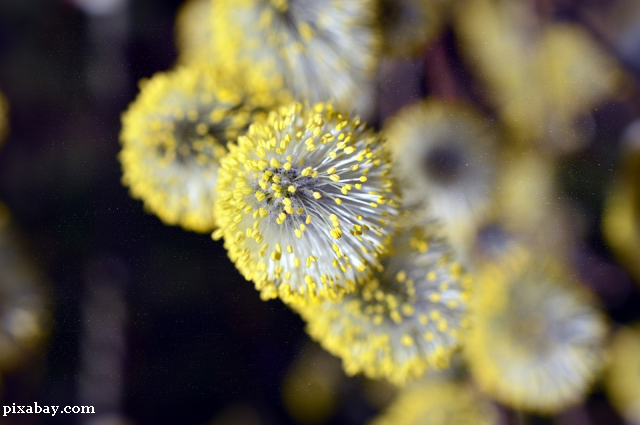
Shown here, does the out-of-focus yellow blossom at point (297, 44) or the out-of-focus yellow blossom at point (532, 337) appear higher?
the out-of-focus yellow blossom at point (297, 44)

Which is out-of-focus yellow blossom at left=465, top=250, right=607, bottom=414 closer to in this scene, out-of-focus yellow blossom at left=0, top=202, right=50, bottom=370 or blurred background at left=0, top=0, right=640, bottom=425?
blurred background at left=0, top=0, right=640, bottom=425

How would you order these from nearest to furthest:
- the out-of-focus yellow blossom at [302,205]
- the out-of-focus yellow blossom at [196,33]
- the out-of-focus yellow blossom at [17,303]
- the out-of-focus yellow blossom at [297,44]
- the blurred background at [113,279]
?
the out-of-focus yellow blossom at [302,205], the out-of-focus yellow blossom at [297,44], the out-of-focus yellow blossom at [196,33], the out-of-focus yellow blossom at [17,303], the blurred background at [113,279]

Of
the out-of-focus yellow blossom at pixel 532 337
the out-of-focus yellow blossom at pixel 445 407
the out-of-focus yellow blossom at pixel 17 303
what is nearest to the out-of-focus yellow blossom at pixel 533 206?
the out-of-focus yellow blossom at pixel 532 337

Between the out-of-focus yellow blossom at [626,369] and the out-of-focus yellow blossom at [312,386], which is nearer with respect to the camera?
the out-of-focus yellow blossom at [626,369]

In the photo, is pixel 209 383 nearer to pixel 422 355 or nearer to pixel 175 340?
pixel 175 340

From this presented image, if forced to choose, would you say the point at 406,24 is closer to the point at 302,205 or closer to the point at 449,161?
the point at 449,161

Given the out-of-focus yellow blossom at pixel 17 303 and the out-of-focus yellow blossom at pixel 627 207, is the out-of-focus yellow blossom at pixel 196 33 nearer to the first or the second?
the out-of-focus yellow blossom at pixel 17 303

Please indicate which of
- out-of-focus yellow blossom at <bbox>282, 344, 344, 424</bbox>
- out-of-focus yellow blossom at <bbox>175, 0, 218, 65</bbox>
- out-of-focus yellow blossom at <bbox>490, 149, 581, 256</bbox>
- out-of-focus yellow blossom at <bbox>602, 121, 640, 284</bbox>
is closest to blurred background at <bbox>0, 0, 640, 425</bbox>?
out-of-focus yellow blossom at <bbox>282, 344, 344, 424</bbox>

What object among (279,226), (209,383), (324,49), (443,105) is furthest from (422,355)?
(209,383)
